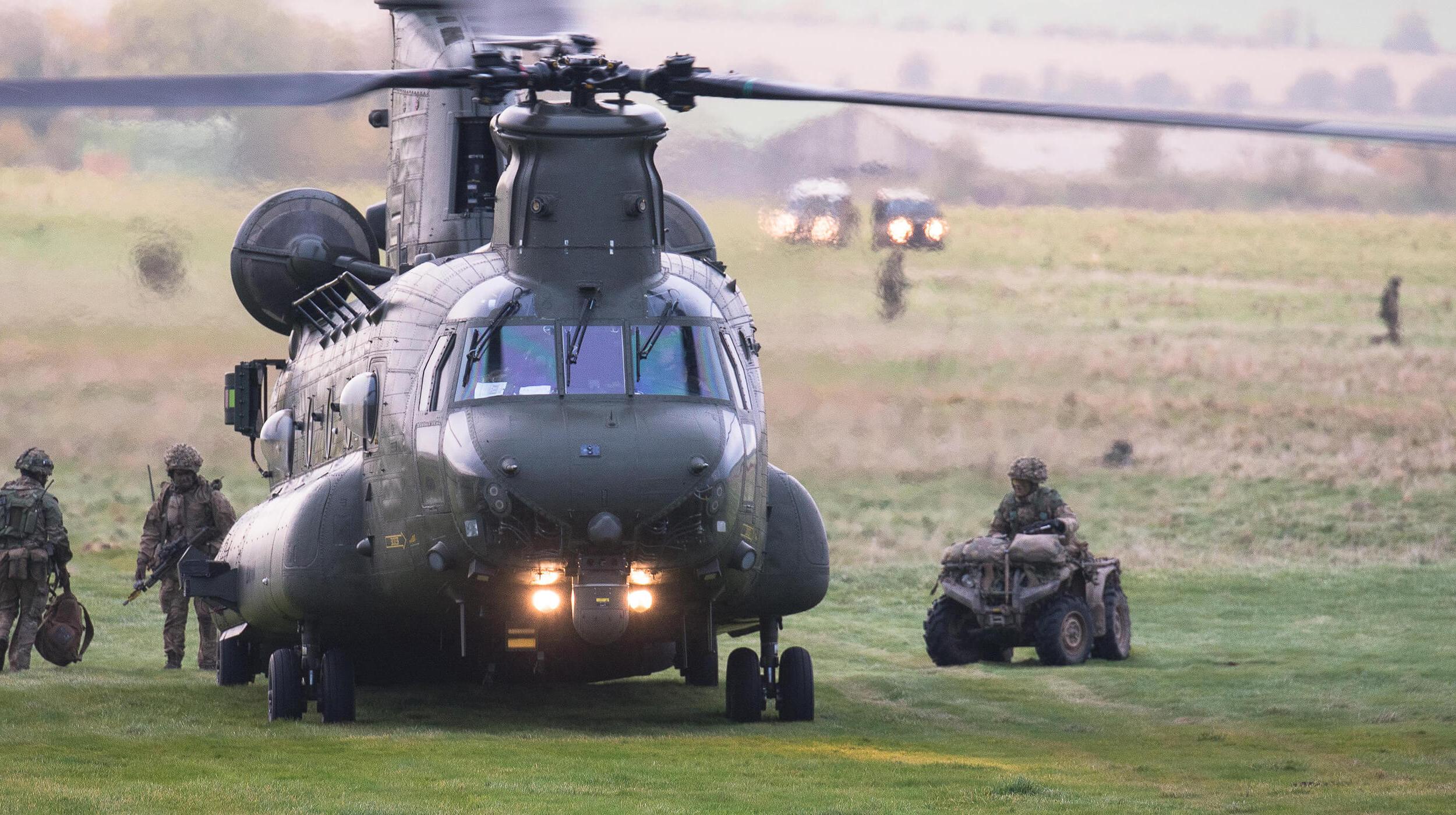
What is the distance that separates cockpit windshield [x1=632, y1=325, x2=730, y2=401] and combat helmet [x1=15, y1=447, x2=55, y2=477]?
26.0ft

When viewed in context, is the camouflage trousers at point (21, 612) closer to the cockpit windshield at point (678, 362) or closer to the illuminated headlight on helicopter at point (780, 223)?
the cockpit windshield at point (678, 362)

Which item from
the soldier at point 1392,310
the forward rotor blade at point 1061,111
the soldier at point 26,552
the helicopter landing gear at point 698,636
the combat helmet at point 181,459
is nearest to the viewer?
the forward rotor blade at point 1061,111

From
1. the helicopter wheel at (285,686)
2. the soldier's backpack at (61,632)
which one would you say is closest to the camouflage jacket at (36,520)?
the soldier's backpack at (61,632)

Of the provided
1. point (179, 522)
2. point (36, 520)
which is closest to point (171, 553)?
point (179, 522)

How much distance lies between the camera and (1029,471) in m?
22.0

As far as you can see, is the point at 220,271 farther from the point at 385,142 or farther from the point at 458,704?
the point at 458,704

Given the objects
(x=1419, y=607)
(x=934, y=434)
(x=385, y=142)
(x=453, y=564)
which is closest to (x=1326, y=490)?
(x=934, y=434)

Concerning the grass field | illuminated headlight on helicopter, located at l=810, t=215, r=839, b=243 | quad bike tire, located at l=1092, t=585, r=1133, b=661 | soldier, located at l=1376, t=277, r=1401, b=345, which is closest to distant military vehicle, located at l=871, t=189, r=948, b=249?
the grass field

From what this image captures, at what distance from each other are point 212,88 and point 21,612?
9262 mm

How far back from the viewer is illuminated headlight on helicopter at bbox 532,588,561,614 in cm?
1444

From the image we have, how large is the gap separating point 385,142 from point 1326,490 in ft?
52.5

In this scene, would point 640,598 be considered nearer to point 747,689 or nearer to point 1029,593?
point 747,689

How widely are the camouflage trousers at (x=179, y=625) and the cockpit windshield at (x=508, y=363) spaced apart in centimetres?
714

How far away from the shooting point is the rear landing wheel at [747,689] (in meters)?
16.1
